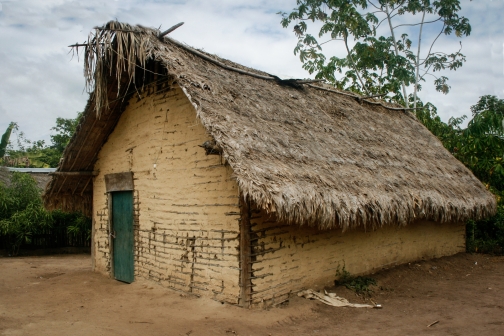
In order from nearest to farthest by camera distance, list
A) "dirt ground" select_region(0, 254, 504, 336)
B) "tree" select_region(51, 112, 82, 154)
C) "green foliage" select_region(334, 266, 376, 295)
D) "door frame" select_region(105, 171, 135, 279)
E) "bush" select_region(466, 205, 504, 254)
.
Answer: "dirt ground" select_region(0, 254, 504, 336) → "green foliage" select_region(334, 266, 376, 295) → "door frame" select_region(105, 171, 135, 279) → "bush" select_region(466, 205, 504, 254) → "tree" select_region(51, 112, 82, 154)

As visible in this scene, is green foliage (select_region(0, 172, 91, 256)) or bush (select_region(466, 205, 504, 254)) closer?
bush (select_region(466, 205, 504, 254))

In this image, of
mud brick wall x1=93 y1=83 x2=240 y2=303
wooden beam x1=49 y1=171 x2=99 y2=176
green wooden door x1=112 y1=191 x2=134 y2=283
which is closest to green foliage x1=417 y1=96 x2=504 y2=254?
mud brick wall x1=93 y1=83 x2=240 y2=303

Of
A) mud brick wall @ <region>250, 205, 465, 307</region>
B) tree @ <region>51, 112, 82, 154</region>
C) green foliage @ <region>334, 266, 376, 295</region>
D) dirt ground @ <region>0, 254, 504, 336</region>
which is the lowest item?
dirt ground @ <region>0, 254, 504, 336</region>

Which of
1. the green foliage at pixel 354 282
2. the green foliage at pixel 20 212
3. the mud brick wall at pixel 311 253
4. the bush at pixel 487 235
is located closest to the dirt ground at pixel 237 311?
the green foliage at pixel 354 282

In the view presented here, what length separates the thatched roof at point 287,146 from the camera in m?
5.48

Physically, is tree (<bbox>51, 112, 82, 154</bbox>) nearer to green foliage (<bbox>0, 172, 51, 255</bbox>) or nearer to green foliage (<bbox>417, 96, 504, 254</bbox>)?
green foliage (<bbox>0, 172, 51, 255</bbox>)

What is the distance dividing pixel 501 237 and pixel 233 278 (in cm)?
853

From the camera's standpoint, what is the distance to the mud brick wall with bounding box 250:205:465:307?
569 cm

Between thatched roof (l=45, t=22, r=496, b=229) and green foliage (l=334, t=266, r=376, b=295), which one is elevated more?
thatched roof (l=45, t=22, r=496, b=229)

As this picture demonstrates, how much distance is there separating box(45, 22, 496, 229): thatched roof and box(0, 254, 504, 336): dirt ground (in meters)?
1.18

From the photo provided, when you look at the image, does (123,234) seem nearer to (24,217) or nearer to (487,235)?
(24,217)

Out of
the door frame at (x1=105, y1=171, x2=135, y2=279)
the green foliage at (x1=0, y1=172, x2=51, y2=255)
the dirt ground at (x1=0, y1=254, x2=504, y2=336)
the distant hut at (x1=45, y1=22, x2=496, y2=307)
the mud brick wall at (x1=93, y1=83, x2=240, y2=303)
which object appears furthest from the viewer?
the green foliage at (x1=0, y1=172, x2=51, y2=255)

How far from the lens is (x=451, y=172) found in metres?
9.70

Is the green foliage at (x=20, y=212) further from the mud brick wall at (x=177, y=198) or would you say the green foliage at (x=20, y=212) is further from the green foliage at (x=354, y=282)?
the green foliage at (x=354, y=282)
